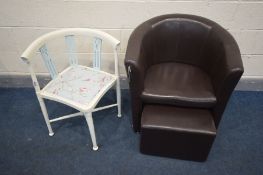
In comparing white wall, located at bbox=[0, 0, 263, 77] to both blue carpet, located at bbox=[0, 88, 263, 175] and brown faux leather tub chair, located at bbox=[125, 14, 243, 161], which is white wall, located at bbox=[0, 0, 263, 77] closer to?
brown faux leather tub chair, located at bbox=[125, 14, 243, 161]

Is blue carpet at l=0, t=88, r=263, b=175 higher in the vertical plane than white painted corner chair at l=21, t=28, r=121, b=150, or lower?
lower

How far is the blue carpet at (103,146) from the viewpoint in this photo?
1.56 m

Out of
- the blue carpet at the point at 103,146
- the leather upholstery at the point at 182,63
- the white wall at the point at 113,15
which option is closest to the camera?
the leather upholstery at the point at 182,63

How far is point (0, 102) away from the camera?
2.02 meters

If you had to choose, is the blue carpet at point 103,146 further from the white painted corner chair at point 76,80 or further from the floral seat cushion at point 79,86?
Answer: the floral seat cushion at point 79,86

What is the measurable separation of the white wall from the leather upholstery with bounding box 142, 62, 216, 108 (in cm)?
40

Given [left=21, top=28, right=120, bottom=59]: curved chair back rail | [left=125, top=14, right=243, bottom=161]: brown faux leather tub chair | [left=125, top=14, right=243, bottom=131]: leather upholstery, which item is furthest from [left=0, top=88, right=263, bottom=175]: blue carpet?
[left=21, top=28, right=120, bottom=59]: curved chair back rail

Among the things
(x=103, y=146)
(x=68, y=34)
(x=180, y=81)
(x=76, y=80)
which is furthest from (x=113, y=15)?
(x=103, y=146)

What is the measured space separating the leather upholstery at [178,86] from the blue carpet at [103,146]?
1.31 ft

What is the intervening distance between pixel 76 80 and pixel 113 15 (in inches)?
21.7

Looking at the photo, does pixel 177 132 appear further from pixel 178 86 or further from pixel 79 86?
pixel 79 86

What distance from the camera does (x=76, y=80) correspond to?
1595mm

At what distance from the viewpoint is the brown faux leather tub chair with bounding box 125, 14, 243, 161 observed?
140 cm

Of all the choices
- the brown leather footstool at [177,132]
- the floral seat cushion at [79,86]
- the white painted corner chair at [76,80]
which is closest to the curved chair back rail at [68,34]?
the white painted corner chair at [76,80]
